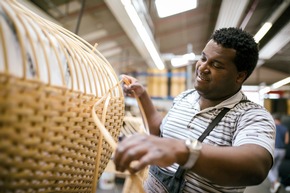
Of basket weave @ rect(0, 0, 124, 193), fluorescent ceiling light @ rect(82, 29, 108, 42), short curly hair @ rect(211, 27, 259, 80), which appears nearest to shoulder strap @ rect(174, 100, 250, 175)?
short curly hair @ rect(211, 27, 259, 80)

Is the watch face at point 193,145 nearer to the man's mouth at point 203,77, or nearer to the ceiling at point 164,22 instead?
the man's mouth at point 203,77

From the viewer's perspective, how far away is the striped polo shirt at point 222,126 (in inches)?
33.4

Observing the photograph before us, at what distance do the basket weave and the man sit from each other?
0.16m

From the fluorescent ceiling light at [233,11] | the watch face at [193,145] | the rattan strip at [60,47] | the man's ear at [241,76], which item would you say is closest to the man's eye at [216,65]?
the man's ear at [241,76]

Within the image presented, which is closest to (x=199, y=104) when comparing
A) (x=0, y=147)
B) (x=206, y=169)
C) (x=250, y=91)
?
(x=206, y=169)

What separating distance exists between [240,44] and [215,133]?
0.39 metres

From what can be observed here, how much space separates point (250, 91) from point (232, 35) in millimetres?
9297

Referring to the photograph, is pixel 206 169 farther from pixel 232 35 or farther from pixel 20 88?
pixel 232 35

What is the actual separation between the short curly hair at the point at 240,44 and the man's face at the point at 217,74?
19mm

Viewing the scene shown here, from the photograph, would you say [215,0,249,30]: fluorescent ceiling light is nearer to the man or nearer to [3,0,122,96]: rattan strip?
the man

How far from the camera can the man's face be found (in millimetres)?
1076

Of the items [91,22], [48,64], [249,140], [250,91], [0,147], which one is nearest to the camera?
[0,147]

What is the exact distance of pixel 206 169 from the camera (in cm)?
67

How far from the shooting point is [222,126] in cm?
101
